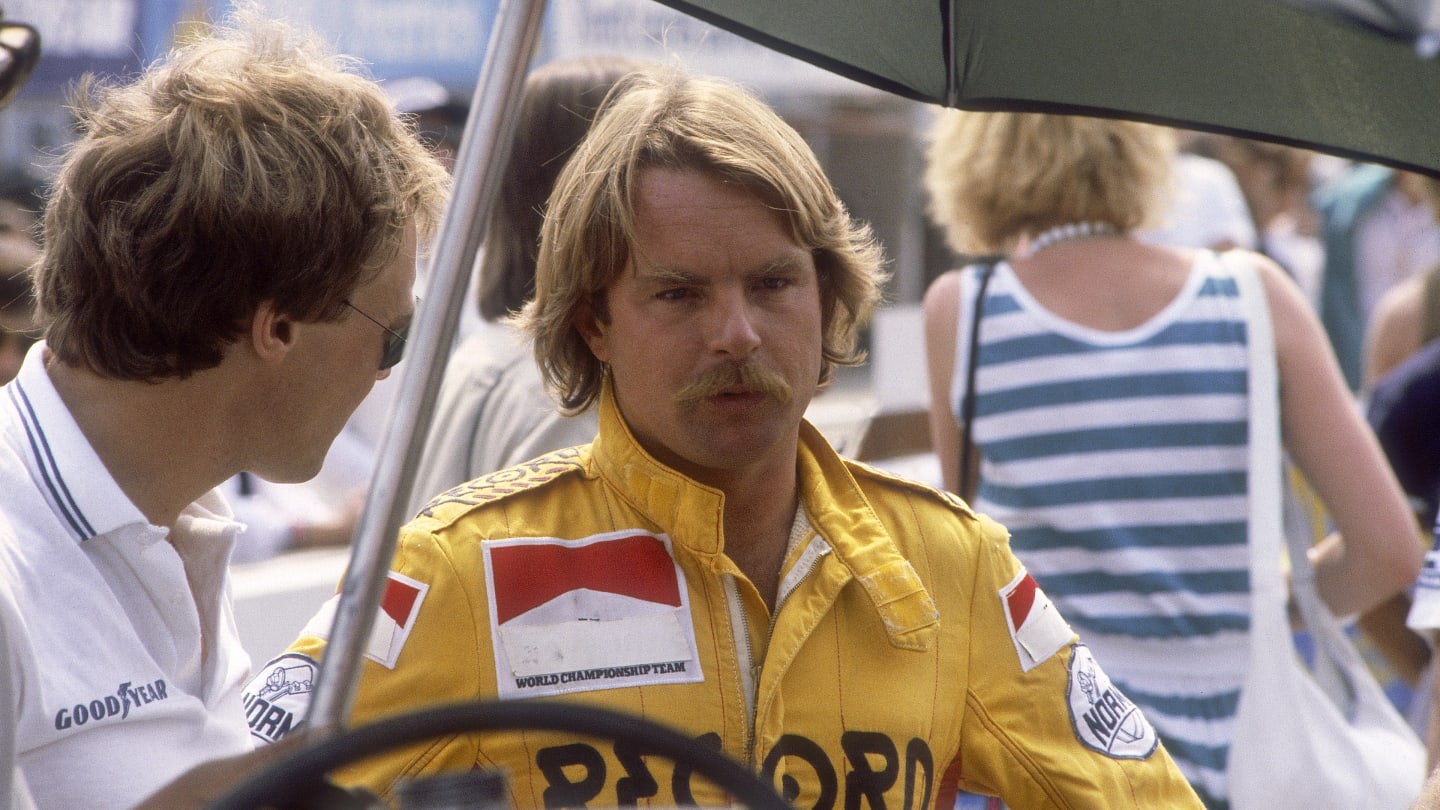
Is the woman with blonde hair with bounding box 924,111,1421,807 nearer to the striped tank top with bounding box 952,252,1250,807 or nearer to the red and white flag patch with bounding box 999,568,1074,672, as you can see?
the striped tank top with bounding box 952,252,1250,807

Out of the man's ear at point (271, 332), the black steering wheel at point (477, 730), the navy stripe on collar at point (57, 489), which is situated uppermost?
the black steering wheel at point (477, 730)

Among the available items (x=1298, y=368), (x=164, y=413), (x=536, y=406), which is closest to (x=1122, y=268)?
(x=1298, y=368)

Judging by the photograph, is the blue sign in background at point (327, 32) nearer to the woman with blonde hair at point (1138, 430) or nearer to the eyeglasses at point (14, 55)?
the woman with blonde hair at point (1138, 430)

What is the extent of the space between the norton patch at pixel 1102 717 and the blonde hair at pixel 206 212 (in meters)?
0.95

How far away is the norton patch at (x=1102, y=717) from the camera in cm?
168

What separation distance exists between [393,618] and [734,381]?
0.45 m

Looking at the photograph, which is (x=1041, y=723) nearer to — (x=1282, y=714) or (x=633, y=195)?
(x=633, y=195)

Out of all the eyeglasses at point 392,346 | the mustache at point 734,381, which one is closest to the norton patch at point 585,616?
the mustache at point 734,381

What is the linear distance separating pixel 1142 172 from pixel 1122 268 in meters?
0.24

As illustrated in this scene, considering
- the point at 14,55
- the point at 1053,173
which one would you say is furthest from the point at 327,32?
the point at 14,55

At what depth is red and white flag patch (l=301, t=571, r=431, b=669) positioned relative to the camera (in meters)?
1.54

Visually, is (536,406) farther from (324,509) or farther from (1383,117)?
(324,509)

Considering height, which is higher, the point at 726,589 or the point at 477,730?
the point at 477,730

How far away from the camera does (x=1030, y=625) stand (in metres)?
1.70
